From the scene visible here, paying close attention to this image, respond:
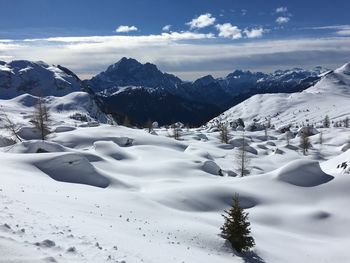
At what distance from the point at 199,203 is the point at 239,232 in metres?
11.9

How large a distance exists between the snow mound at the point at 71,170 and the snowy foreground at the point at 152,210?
0.33ft

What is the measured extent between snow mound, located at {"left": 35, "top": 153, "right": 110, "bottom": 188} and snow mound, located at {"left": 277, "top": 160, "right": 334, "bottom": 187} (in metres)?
20.3

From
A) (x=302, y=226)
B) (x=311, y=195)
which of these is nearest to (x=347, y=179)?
(x=311, y=195)

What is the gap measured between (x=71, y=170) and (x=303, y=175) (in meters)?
25.7

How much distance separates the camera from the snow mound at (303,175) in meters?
44.5

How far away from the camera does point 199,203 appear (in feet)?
118

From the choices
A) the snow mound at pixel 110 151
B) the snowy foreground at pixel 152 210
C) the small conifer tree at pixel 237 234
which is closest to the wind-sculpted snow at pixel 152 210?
the snowy foreground at pixel 152 210

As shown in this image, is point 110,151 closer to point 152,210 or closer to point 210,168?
point 210,168

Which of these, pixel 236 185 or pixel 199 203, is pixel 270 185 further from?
pixel 199 203

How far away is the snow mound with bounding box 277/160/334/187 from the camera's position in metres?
44.5

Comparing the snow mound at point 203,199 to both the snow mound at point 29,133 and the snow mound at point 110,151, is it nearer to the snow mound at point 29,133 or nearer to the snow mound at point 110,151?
the snow mound at point 110,151

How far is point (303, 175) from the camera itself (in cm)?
4544

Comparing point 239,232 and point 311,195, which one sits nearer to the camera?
point 239,232

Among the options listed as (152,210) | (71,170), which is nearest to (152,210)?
(152,210)
